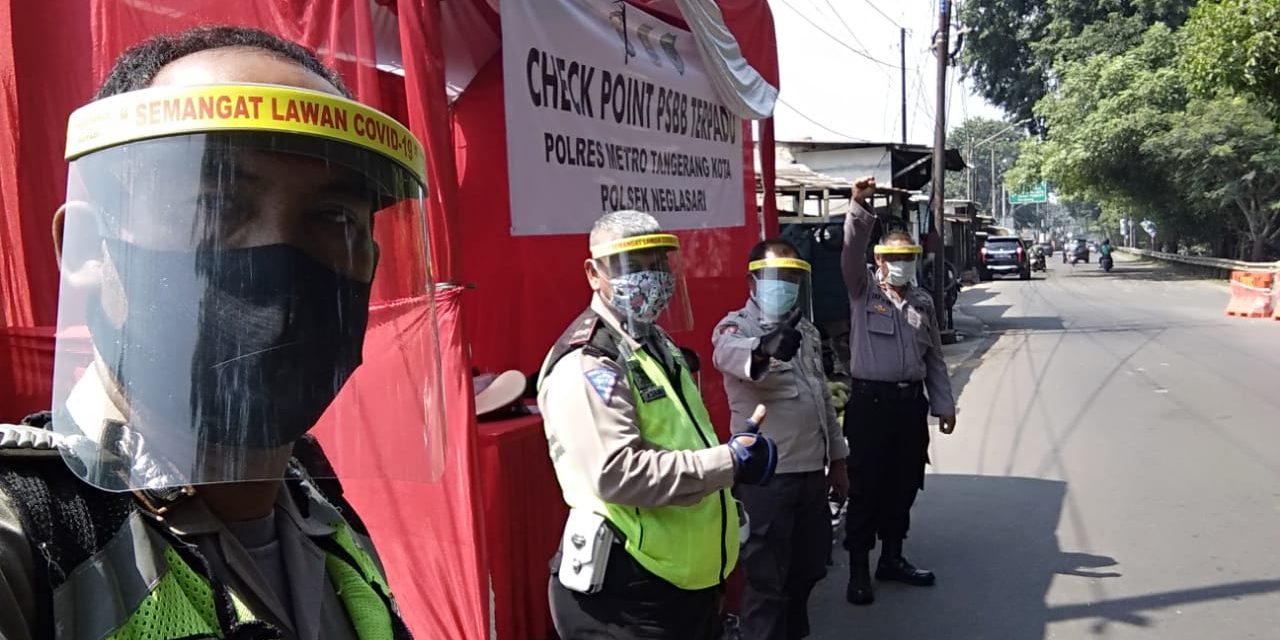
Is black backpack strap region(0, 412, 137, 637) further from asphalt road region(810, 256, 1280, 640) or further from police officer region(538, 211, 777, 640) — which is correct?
asphalt road region(810, 256, 1280, 640)

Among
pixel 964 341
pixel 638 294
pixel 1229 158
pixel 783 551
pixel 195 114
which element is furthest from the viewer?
pixel 1229 158

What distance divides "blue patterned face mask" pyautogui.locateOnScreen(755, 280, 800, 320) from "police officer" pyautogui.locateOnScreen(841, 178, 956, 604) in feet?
2.74

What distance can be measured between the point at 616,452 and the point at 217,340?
1348 millimetres

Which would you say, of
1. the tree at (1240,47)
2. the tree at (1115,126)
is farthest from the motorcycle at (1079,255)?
the tree at (1240,47)

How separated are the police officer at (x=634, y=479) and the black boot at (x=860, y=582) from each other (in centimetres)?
226

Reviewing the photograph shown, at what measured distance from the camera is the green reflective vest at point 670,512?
89.7 inches

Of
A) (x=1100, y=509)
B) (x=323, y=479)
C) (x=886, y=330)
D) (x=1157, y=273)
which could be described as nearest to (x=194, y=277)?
(x=323, y=479)

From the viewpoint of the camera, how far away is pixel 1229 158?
82.4ft

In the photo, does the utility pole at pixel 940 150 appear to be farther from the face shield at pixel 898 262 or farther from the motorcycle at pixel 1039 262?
the motorcycle at pixel 1039 262

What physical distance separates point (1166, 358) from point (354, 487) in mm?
11790

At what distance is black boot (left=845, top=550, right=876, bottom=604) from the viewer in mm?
4531

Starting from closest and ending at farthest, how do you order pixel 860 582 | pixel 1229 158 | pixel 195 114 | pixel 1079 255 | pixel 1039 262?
pixel 195 114
pixel 860 582
pixel 1229 158
pixel 1039 262
pixel 1079 255

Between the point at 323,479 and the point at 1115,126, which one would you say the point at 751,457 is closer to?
the point at 323,479

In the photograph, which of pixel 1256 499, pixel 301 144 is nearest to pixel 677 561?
pixel 301 144
